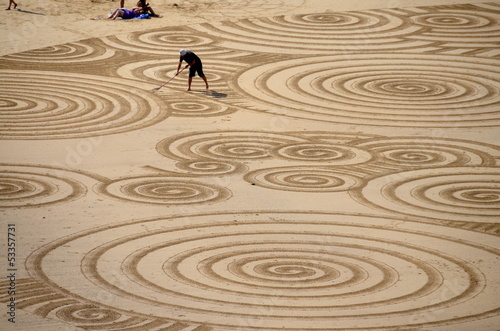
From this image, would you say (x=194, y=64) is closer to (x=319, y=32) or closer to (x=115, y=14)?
(x=319, y=32)

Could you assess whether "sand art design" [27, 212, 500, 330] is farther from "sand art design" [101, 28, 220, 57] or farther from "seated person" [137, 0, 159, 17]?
"seated person" [137, 0, 159, 17]

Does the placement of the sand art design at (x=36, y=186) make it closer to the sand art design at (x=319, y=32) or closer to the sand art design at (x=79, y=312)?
the sand art design at (x=79, y=312)

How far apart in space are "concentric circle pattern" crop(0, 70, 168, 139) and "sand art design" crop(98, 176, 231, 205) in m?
4.01

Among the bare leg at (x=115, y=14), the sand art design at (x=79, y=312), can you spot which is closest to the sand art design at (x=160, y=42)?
the bare leg at (x=115, y=14)

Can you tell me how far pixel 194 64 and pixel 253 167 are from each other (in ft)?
21.4

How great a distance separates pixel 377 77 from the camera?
113ft

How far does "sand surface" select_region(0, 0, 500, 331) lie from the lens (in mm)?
17938

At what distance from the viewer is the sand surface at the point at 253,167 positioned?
1794cm

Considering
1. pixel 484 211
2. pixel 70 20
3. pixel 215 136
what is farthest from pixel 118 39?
pixel 484 211

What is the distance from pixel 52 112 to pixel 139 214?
8.53m

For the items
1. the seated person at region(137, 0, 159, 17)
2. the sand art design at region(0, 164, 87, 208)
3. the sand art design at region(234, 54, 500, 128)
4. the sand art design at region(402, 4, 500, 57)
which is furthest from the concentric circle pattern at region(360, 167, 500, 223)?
the seated person at region(137, 0, 159, 17)

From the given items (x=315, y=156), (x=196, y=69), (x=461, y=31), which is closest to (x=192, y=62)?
(x=196, y=69)

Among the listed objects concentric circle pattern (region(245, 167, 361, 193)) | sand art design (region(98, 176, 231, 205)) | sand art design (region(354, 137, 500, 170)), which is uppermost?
sand art design (region(354, 137, 500, 170))

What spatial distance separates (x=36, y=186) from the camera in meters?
23.8
